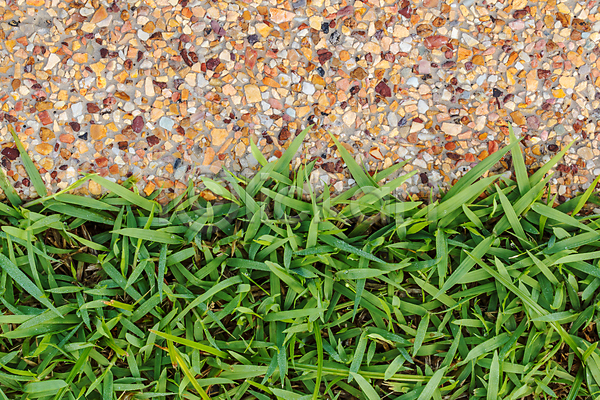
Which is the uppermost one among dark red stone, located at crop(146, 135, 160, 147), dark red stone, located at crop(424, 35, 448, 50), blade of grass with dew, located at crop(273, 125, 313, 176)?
dark red stone, located at crop(424, 35, 448, 50)

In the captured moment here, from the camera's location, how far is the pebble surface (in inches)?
40.0

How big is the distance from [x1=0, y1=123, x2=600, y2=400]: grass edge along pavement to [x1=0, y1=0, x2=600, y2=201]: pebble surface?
0.07 meters

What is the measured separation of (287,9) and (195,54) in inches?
11.8

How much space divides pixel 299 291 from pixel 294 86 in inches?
22.8

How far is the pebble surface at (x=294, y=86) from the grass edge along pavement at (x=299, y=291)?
0.24 feet

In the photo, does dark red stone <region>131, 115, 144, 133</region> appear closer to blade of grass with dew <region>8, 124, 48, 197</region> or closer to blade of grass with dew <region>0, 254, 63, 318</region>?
blade of grass with dew <region>8, 124, 48, 197</region>

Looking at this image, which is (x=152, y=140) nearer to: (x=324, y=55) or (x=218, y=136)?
(x=218, y=136)

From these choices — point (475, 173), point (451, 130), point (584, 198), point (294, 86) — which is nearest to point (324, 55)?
point (294, 86)

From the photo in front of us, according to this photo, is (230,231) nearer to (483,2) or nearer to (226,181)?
(226,181)

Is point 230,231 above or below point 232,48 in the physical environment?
below

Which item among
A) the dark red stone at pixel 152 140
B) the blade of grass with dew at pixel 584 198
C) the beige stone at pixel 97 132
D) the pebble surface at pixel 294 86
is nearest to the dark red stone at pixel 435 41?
the pebble surface at pixel 294 86

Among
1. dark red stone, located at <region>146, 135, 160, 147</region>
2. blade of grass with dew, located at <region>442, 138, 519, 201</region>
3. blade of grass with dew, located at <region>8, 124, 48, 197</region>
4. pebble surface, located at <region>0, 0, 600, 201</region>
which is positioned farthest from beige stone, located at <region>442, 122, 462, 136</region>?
blade of grass with dew, located at <region>8, 124, 48, 197</region>

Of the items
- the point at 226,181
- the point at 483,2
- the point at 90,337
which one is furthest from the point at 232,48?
the point at 90,337

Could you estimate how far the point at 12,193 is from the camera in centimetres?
98
